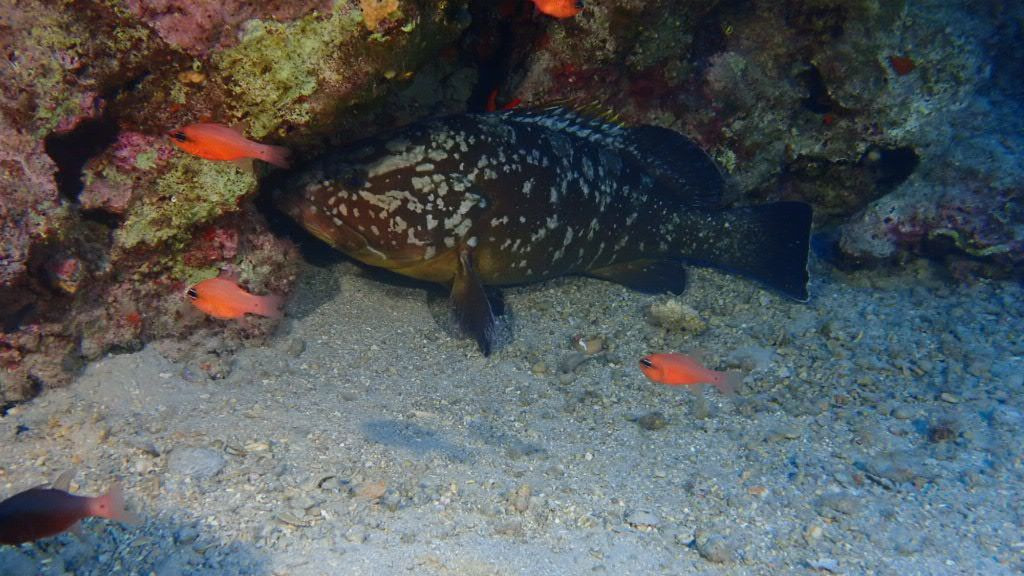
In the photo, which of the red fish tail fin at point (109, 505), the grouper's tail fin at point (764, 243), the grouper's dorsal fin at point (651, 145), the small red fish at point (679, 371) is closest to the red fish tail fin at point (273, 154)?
the red fish tail fin at point (109, 505)

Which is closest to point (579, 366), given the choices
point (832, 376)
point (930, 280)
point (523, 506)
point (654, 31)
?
point (523, 506)

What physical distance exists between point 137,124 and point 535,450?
10.2ft

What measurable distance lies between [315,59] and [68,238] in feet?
5.56

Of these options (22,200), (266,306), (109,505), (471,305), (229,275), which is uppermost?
(22,200)

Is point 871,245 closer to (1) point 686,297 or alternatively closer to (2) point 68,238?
(1) point 686,297

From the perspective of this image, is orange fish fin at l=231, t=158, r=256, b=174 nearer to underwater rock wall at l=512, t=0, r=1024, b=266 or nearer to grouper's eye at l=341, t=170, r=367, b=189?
grouper's eye at l=341, t=170, r=367, b=189

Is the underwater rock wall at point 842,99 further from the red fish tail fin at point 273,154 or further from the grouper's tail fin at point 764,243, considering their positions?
the red fish tail fin at point 273,154

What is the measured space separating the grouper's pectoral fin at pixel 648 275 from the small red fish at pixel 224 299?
3332 mm

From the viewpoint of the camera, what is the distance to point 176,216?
343 cm

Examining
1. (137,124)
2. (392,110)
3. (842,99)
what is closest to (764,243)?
(842,99)

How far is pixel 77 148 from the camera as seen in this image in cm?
311

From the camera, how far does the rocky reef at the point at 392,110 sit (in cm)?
285

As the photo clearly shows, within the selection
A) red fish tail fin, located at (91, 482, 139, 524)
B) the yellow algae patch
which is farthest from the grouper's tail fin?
red fish tail fin, located at (91, 482, 139, 524)

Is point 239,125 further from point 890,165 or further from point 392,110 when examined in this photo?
point 890,165
